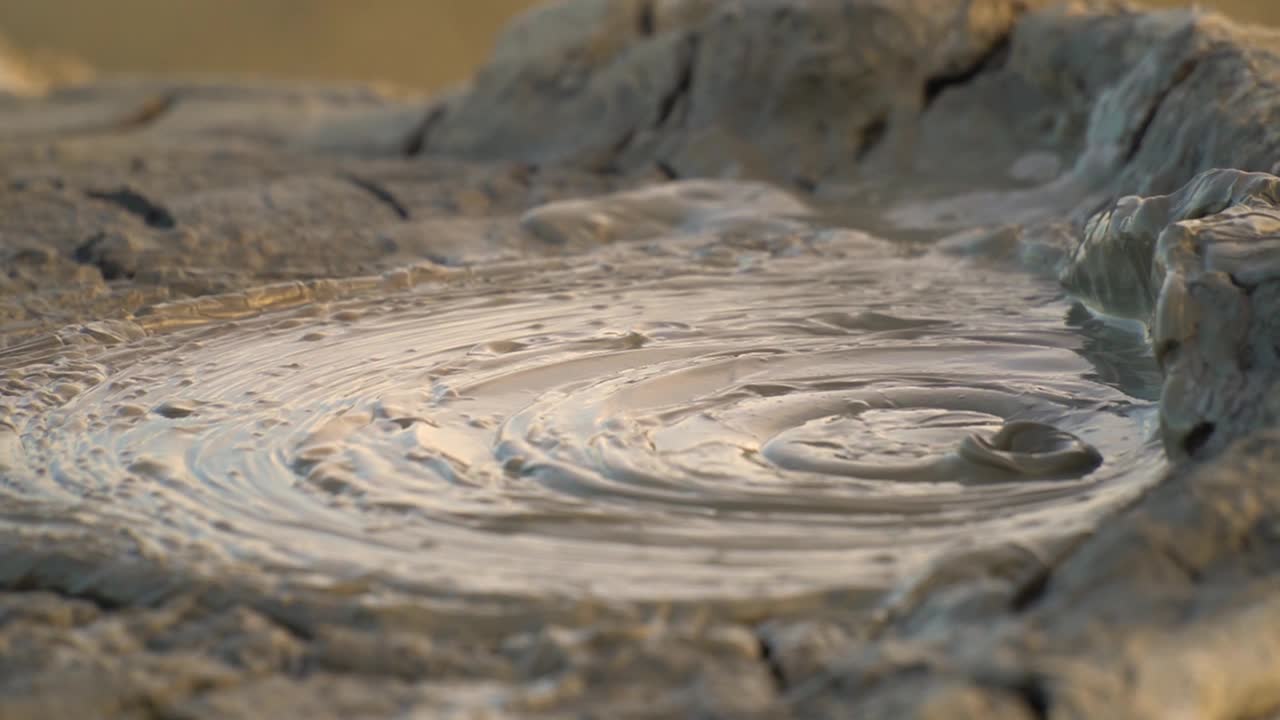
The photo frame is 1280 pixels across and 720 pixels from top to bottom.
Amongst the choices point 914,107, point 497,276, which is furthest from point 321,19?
point 497,276

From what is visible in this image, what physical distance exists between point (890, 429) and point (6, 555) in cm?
104

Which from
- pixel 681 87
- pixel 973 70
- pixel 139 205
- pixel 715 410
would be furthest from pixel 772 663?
pixel 681 87

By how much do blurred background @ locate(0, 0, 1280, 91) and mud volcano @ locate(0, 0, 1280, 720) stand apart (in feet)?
28.2

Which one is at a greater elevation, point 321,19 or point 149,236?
point 321,19

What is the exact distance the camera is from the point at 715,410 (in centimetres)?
195

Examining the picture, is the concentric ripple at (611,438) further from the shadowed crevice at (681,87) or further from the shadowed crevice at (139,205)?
the shadowed crevice at (681,87)

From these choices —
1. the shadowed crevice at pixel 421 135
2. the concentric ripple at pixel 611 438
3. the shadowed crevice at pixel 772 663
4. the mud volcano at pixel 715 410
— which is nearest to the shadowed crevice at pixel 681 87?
the mud volcano at pixel 715 410

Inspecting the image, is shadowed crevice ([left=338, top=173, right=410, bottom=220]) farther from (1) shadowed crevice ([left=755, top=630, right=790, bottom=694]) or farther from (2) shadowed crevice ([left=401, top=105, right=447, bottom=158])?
(1) shadowed crevice ([left=755, top=630, right=790, bottom=694])

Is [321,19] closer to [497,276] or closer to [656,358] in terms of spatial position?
[497,276]

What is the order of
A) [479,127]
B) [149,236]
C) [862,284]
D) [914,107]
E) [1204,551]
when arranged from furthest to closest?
[479,127] → [914,107] → [149,236] → [862,284] → [1204,551]

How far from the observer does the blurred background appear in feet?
41.8

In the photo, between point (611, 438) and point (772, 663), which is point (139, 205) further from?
point (772, 663)

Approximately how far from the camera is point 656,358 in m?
2.28

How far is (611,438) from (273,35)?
12.1 meters
